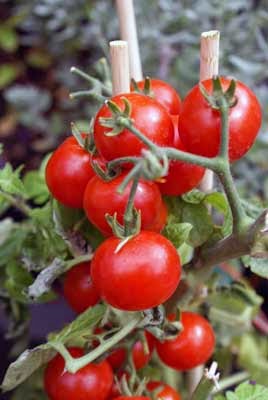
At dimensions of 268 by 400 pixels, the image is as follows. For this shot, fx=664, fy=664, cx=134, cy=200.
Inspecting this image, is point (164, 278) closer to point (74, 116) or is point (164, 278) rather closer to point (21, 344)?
point (21, 344)

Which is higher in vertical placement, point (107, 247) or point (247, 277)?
point (107, 247)

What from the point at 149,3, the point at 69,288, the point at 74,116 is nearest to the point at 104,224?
the point at 69,288

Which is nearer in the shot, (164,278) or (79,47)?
(164,278)

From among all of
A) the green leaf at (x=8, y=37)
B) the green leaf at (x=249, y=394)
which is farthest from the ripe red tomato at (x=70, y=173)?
the green leaf at (x=8, y=37)

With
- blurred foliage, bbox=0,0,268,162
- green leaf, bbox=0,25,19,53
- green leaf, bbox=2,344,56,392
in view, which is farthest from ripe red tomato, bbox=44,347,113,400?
green leaf, bbox=0,25,19,53

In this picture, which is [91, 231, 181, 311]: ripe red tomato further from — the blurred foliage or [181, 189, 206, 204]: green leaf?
the blurred foliage

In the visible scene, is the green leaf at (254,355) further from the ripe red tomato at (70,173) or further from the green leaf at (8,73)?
the green leaf at (8,73)
